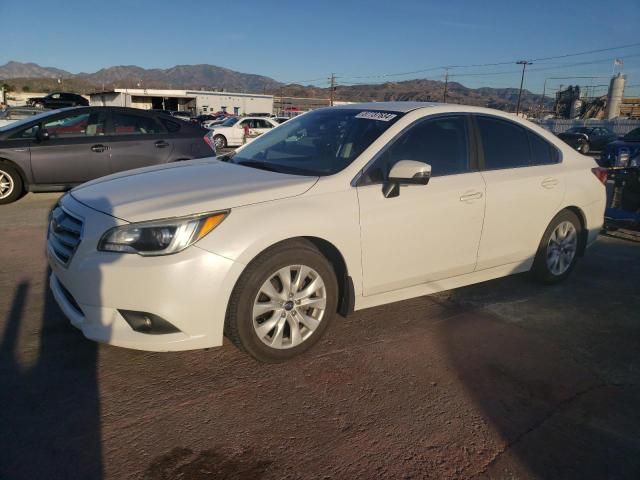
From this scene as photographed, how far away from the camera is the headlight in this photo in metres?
2.72

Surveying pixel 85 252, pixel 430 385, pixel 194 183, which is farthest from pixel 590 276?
pixel 85 252

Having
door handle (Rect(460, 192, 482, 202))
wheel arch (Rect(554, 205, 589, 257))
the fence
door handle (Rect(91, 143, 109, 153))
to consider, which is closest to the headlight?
door handle (Rect(460, 192, 482, 202))

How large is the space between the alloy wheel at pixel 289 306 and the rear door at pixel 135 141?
568 centimetres

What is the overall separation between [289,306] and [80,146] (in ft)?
20.1

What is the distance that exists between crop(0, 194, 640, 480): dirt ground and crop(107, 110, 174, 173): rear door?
165 inches

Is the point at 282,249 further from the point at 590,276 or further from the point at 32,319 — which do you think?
the point at 590,276

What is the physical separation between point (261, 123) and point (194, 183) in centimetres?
2139

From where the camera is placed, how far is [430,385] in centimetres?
298

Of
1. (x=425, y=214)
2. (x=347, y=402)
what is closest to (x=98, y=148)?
(x=425, y=214)

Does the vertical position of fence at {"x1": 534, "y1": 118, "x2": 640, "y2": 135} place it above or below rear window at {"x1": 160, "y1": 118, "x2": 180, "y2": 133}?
above

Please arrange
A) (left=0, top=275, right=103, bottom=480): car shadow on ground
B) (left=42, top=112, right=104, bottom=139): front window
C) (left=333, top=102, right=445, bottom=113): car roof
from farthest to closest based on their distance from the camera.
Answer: (left=42, top=112, right=104, bottom=139): front window → (left=333, top=102, right=445, bottom=113): car roof → (left=0, top=275, right=103, bottom=480): car shadow on ground

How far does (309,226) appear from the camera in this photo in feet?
9.93

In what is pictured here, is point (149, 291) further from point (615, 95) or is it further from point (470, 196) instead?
point (615, 95)

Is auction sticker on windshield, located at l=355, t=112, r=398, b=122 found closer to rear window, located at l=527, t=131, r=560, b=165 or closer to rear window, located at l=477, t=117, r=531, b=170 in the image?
rear window, located at l=477, t=117, r=531, b=170
